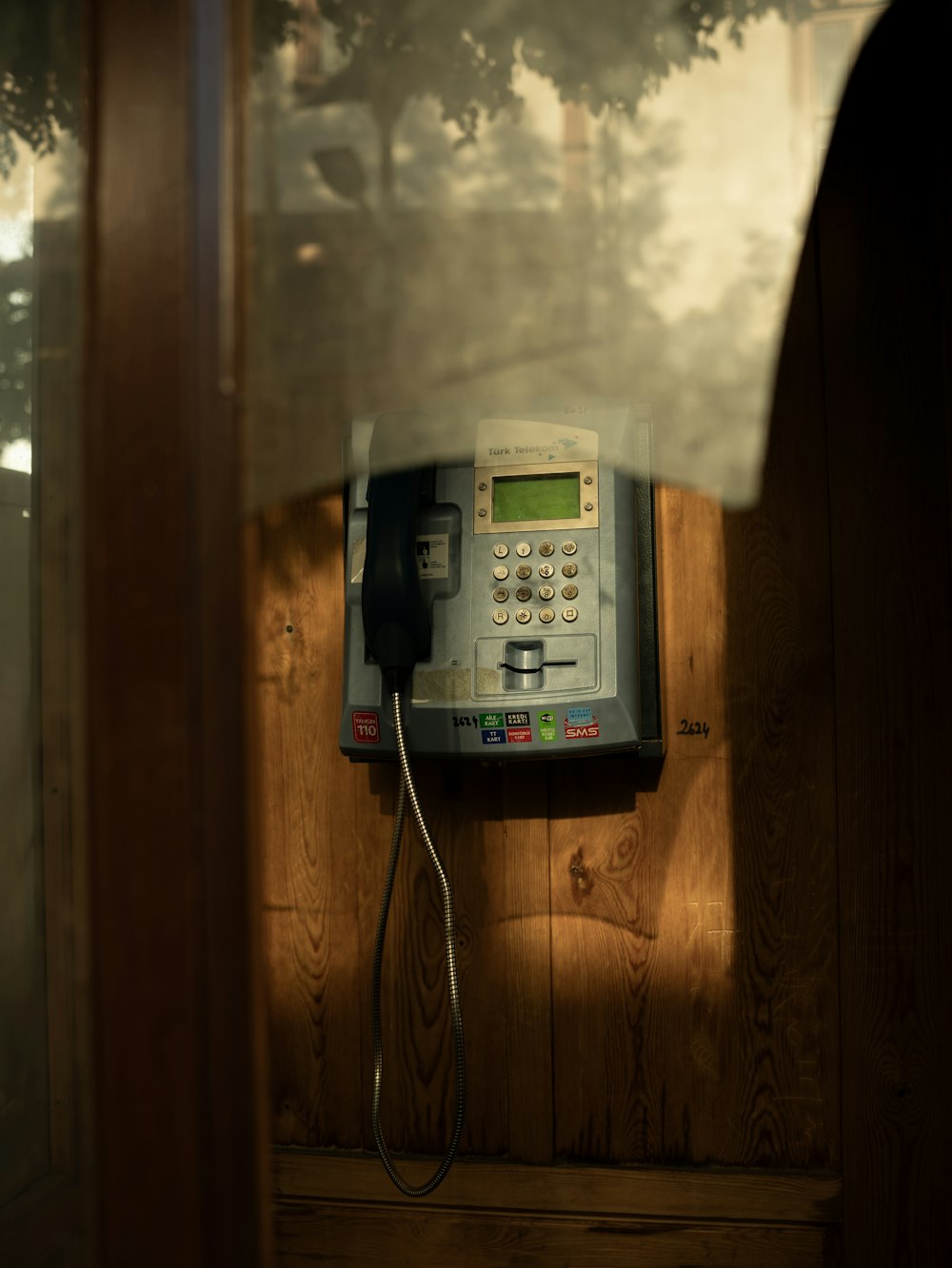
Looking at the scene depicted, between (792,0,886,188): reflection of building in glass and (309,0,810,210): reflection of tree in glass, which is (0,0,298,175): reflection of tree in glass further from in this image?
(792,0,886,188): reflection of building in glass

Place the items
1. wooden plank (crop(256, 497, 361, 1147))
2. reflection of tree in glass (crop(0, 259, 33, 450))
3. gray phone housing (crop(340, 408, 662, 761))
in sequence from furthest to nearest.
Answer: wooden plank (crop(256, 497, 361, 1147)) < gray phone housing (crop(340, 408, 662, 761)) < reflection of tree in glass (crop(0, 259, 33, 450))

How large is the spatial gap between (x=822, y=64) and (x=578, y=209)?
0.37 m

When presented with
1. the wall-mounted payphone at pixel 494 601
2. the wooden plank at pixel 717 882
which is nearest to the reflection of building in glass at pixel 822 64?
the wooden plank at pixel 717 882

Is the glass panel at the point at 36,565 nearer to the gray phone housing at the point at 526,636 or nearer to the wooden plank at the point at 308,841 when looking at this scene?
the gray phone housing at the point at 526,636

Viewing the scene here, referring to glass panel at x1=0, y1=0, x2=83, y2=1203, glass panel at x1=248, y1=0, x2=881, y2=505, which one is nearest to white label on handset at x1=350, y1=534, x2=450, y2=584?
glass panel at x1=248, y1=0, x2=881, y2=505

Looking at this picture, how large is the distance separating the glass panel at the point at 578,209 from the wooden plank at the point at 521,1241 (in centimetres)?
99

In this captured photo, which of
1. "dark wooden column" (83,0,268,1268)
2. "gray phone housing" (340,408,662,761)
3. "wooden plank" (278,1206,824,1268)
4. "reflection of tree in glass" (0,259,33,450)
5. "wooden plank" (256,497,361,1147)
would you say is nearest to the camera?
"dark wooden column" (83,0,268,1268)

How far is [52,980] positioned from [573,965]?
2.83 ft

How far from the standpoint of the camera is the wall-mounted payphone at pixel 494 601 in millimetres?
1221

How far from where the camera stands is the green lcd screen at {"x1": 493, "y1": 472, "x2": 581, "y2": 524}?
4.15 feet

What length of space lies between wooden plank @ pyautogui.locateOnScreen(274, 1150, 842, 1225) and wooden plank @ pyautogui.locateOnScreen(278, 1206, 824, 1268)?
0.02 metres

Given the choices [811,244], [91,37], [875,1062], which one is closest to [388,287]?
[811,244]

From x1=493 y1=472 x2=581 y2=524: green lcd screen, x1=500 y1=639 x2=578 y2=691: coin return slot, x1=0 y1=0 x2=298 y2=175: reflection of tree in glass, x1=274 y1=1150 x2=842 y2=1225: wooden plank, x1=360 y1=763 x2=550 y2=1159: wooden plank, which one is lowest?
x1=274 y1=1150 x2=842 y2=1225: wooden plank

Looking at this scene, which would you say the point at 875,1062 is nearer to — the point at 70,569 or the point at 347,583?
the point at 347,583
